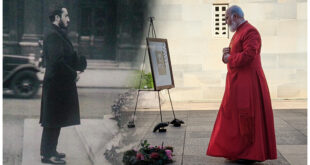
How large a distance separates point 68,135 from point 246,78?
2366mm

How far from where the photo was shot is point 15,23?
4555 mm

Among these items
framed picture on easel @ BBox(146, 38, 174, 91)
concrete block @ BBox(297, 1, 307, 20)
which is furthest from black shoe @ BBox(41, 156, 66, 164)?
concrete block @ BBox(297, 1, 307, 20)

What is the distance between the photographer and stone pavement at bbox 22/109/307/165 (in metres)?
4.78

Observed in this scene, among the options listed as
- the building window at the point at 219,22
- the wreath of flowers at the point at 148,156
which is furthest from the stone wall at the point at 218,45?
the wreath of flowers at the point at 148,156

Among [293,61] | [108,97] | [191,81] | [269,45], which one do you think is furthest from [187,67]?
[108,97]

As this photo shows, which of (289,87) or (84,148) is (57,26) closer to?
(84,148)

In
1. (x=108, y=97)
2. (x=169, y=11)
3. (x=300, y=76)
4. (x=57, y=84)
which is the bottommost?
(x=300, y=76)

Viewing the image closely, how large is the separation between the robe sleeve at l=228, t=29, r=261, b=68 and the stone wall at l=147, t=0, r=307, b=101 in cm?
692

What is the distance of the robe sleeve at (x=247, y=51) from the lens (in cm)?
609

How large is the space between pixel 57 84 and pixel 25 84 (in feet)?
0.92

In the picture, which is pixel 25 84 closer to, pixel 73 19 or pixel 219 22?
pixel 73 19

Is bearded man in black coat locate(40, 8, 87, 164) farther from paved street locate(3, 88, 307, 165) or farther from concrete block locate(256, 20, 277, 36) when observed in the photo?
concrete block locate(256, 20, 277, 36)

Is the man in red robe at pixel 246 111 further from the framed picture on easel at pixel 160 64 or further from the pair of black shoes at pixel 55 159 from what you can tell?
the framed picture on easel at pixel 160 64

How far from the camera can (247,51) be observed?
20.0 feet
